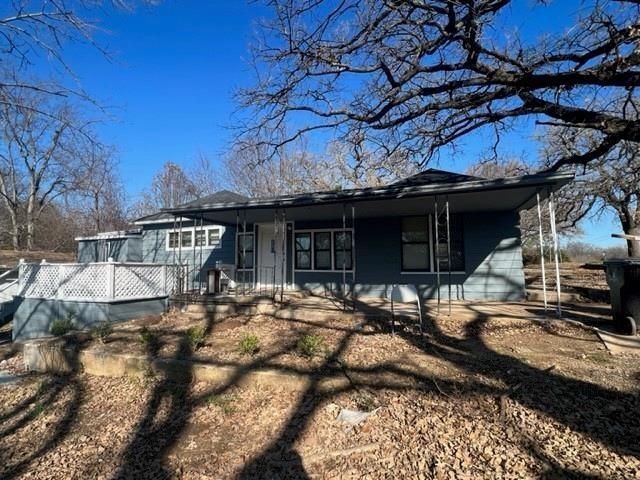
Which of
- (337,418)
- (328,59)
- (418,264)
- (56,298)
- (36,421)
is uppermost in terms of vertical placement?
(328,59)

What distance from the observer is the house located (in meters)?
8.34

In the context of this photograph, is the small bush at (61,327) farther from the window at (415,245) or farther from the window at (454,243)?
the window at (454,243)

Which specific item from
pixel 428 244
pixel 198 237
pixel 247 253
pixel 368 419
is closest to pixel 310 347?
pixel 368 419

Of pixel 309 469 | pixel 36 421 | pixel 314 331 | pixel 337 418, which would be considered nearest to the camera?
pixel 309 469

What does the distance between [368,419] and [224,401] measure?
1.84 metres

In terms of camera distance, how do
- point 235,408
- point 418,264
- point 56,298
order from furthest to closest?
point 418,264
point 56,298
point 235,408

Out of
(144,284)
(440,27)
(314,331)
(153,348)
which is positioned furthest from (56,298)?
(440,27)

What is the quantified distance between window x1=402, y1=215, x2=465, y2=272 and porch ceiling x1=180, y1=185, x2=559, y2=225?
1.30ft

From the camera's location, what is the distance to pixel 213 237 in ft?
43.2

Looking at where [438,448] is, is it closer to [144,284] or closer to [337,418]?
[337,418]

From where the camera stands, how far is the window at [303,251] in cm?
1161

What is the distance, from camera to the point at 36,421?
473 centimetres

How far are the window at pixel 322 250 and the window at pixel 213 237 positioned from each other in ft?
12.1

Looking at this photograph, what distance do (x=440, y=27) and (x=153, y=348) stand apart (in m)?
6.99
